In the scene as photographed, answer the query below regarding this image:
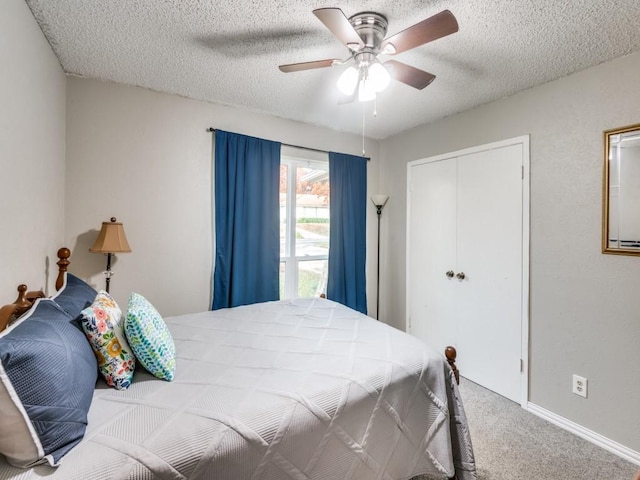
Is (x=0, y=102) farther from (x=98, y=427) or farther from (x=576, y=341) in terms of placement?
(x=576, y=341)

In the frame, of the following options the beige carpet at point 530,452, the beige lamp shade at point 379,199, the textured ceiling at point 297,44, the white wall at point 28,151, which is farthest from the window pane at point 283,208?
the beige carpet at point 530,452

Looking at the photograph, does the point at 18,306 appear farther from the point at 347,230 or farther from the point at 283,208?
the point at 347,230

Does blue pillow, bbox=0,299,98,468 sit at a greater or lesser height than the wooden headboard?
lesser

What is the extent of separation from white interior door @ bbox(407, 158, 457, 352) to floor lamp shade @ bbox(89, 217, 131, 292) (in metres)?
2.79

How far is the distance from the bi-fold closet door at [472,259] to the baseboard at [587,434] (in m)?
0.17

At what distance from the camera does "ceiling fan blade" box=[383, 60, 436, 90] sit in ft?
5.53

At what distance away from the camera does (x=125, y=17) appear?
168 cm

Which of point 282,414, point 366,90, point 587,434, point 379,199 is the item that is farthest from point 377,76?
point 587,434

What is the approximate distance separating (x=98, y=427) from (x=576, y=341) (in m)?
2.81

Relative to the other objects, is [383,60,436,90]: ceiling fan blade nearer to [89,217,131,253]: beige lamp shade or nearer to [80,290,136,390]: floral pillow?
[80,290,136,390]: floral pillow

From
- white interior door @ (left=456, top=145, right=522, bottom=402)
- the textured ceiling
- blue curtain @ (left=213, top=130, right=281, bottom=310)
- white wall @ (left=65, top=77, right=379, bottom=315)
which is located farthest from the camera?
blue curtain @ (left=213, top=130, right=281, bottom=310)

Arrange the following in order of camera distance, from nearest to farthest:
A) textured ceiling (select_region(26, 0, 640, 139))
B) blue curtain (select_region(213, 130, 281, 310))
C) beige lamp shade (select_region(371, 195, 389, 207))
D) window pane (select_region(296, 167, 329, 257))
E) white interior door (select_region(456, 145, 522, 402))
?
textured ceiling (select_region(26, 0, 640, 139)) < white interior door (select_region(456, 145, 522, 402)) < blue curtain (select_region(213, 130, 281, 310)) < window pane (select_region(296, 167, 329, 257)) < beige lamp shade (select_region(371, 195, 389, 207))

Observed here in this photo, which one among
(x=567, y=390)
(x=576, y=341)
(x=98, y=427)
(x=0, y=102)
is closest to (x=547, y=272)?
(x=576, y=341)

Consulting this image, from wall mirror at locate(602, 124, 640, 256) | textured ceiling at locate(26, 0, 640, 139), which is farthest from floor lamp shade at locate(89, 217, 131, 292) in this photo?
wall mirror at locate(602, 124, 640, 256)
